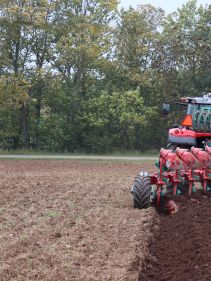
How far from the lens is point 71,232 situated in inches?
332

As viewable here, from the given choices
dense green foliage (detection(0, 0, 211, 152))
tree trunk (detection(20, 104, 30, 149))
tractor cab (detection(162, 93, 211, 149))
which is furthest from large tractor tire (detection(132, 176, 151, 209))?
tree trunk (detection(20, 104, 30, 149))

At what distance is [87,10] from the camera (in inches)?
1409

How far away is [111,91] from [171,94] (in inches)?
135

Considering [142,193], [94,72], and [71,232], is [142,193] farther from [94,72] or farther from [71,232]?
[94,72]

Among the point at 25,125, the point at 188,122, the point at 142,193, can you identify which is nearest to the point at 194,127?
the point at 188,122

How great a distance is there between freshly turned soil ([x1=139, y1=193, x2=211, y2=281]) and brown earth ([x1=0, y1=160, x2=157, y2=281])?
0.15 meters

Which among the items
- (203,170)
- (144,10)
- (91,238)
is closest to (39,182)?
(203,170)

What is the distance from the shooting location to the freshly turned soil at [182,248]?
622cm

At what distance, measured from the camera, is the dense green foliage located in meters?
33.6

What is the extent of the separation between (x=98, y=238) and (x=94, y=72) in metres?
28.5

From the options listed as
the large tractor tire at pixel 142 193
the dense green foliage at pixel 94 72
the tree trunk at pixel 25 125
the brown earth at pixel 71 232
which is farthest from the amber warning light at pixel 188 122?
the tree trunk at pixel 25 125

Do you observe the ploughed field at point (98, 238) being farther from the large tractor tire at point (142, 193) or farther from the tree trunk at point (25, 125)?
the tree trunk at point (25, 125)

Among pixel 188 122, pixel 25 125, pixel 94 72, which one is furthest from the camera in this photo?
pixel 94 72

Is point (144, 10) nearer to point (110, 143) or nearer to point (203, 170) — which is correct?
point (110, 143)
